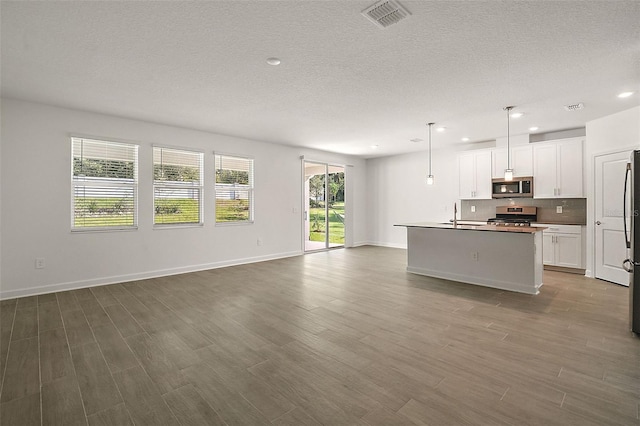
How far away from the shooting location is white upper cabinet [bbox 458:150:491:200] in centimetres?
684

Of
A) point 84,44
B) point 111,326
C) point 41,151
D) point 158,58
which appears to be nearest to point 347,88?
point 158,58

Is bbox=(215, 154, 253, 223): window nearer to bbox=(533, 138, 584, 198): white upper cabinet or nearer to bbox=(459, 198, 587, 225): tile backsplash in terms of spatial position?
bbox=(459, 198, 587, 225): tile backsplash

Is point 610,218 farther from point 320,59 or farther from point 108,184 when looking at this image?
point 108,184

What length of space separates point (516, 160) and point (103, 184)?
7663 millimetres

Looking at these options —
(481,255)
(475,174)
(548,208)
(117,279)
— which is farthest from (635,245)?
(117,279)

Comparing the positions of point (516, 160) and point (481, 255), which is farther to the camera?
point (516, 160)

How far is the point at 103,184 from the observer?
4.90m

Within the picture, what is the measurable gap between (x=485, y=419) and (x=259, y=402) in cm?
136

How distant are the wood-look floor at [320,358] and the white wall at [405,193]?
156 inches

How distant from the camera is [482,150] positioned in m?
6.87

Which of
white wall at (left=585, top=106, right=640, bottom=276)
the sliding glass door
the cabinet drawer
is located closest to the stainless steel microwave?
the cabinet drawer

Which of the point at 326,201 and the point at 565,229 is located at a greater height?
the point at 326,201

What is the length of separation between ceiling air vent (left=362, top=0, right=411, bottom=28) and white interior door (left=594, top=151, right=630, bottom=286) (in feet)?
14.8

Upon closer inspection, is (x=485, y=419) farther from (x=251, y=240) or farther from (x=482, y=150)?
(x=482, y=150)
